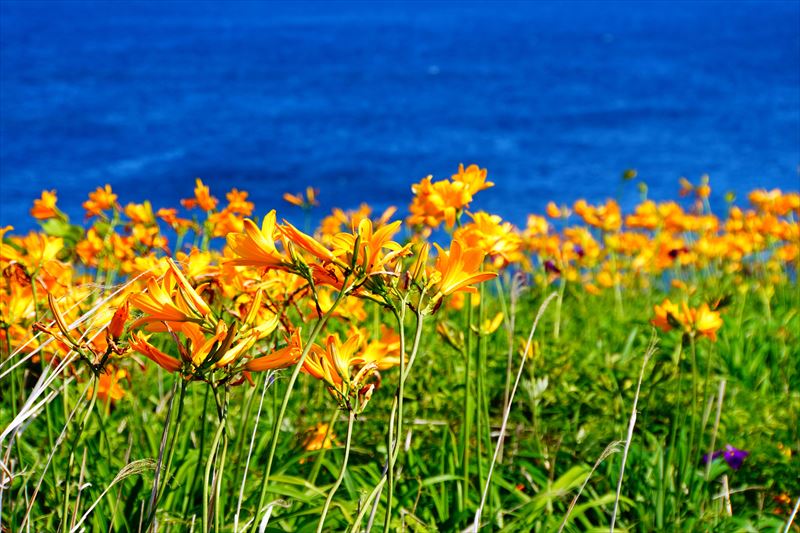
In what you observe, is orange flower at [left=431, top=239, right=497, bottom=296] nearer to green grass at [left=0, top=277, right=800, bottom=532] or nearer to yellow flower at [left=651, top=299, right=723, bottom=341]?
green grass at [left=0, top=277, right=800, bottom=532]

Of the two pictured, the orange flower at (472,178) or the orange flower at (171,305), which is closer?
the orange flower at (171,305)

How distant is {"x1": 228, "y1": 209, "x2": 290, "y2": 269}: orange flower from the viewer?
3.74ft

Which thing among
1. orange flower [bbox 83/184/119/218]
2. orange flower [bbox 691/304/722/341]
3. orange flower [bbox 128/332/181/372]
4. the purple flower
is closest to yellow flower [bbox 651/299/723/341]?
orange flower [bbox 691/304/722/341]

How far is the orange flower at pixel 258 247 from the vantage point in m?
1.14

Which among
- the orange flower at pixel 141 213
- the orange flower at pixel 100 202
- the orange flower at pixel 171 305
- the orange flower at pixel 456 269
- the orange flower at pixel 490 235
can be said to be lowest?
the orange flower at pixel 171 305

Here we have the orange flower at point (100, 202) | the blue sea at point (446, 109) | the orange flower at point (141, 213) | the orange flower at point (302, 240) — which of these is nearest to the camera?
the orange flower at point (302, 240)

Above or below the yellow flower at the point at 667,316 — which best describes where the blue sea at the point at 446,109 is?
above

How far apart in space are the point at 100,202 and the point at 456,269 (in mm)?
1952

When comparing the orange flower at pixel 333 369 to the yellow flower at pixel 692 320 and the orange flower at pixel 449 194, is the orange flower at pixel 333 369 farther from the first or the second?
the yellow flower at pixel 692 320

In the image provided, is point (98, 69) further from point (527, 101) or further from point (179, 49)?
point (527, 101)

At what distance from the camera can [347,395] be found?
1.24 meters

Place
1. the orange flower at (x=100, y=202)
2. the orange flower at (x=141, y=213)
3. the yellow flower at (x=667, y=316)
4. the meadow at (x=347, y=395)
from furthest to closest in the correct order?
the orange flower at (x=100, y=202) < the orange flower at (x=141, y=213) < the yellow flower at (x=667, y=316) < the meadow at (x=347, y=395)

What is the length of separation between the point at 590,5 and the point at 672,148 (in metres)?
23.6

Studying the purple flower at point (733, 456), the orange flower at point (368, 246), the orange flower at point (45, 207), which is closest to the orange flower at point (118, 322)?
the orange flower at point (368, 246)
